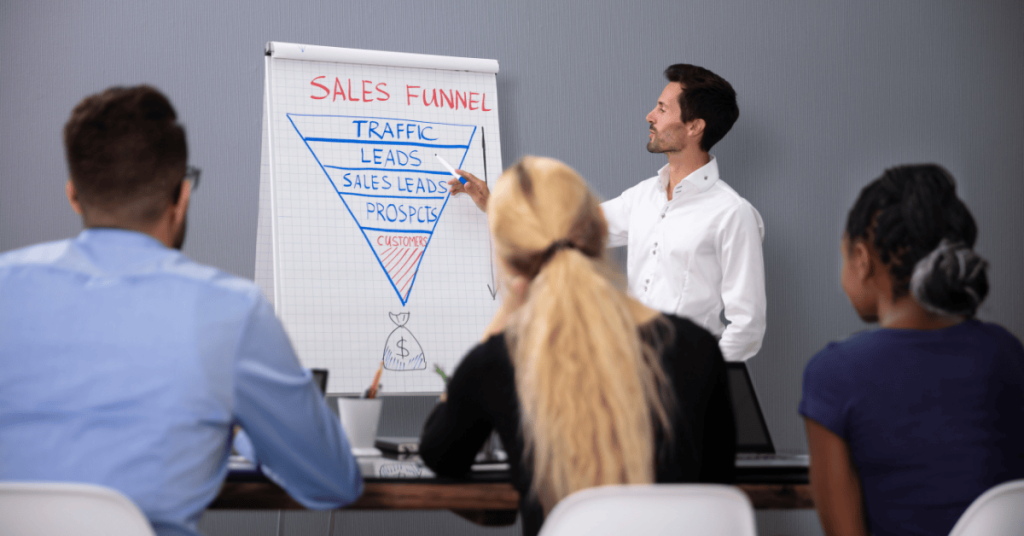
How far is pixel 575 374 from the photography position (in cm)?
104

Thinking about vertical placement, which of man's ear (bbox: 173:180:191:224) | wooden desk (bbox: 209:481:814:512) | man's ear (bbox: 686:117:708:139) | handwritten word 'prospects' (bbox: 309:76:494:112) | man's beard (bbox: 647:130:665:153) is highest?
handwritten word 'prospects' (bbox: 309:76:494:112)

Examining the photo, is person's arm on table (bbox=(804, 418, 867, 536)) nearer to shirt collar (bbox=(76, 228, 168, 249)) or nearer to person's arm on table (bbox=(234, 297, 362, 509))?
person's arm on table (bbox=(234, 297, 362, 509))

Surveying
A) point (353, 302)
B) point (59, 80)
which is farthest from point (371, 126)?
point (59, 80)

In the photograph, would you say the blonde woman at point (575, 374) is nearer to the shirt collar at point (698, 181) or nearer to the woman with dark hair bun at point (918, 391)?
the woman with dark hair bun at point (918, 391)

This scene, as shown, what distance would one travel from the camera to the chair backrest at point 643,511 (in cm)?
91

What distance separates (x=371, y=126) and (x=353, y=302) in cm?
55

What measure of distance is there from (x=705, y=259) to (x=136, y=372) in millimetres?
1771

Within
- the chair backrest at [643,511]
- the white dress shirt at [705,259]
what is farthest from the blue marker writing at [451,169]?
the chair backrest at [643,511]

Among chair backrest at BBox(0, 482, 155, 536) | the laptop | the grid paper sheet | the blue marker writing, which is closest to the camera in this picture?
chair backrest at BBox(0, 482, 155, 536)

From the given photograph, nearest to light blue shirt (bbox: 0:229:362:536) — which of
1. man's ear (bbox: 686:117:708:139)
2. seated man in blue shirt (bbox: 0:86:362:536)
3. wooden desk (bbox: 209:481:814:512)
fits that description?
seated man in blue shirt (bbox: 0:86:362:536)

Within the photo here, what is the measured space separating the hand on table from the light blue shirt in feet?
4.49

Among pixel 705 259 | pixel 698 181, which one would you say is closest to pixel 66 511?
pixel 705 259

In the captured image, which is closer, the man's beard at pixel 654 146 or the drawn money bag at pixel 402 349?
the drawn money bag at pixel 402 349

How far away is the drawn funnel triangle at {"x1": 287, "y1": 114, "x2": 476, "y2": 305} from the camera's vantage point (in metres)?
2.29
